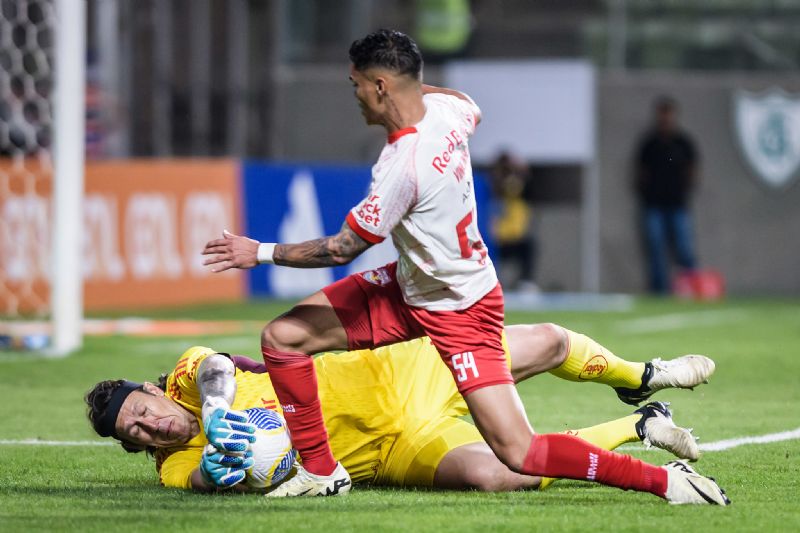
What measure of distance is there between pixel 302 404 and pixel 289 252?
2.16ft

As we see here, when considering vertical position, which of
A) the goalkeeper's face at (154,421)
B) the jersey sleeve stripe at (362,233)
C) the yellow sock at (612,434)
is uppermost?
the jersey sleeve stripe at (362,233)

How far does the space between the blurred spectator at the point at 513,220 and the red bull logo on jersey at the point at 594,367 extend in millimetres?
12935

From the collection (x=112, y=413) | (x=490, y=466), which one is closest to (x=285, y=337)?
(x=112, y=413)

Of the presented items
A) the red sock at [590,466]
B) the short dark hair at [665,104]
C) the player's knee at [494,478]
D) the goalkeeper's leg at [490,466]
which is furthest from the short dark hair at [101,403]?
the short dark hair at [665,104]

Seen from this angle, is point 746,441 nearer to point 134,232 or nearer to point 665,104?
point 134,232

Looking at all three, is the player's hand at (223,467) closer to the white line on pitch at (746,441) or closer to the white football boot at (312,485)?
the white football boot at (312,485)

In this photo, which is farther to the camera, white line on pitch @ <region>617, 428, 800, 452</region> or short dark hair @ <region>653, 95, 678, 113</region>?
short dark hair @ <region>653, 95, 678, 113</region>

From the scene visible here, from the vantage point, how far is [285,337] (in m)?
5.98

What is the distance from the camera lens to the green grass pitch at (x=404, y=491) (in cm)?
530

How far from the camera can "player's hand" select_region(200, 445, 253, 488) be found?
19.0 feet

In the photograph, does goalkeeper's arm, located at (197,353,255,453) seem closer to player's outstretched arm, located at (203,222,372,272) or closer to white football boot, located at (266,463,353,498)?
white football boot, located at (266,463,353,498)

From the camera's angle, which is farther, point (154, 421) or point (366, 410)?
point (366, 410)

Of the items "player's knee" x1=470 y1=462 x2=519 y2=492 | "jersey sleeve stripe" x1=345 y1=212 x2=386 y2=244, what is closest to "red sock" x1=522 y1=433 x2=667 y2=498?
"player's knee" x1=470 y1=462 x2=519 y2=492

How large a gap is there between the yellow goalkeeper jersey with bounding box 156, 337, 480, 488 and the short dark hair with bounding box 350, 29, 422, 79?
4.45ft
